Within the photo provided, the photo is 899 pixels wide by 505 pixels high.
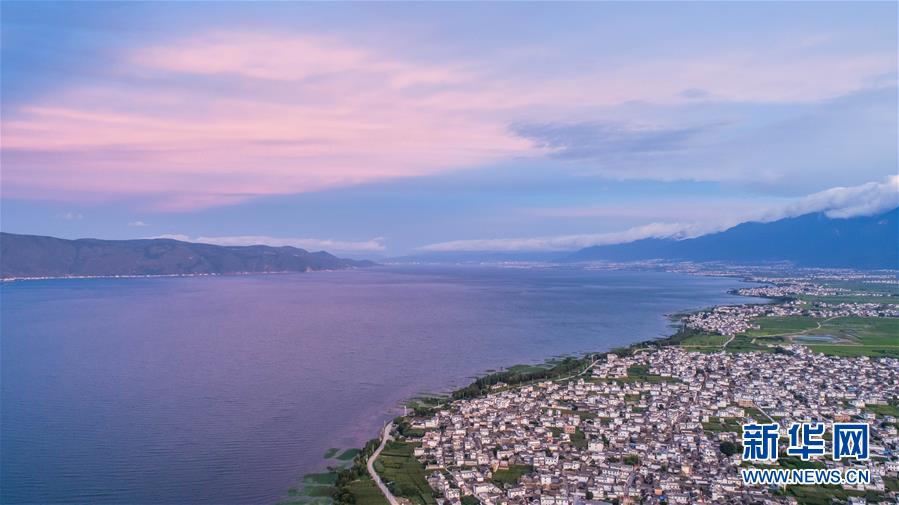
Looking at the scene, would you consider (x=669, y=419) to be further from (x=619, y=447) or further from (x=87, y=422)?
(x=87, y=422)

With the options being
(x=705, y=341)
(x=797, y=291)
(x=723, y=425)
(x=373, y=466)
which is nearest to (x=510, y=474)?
(x=373, y=466)

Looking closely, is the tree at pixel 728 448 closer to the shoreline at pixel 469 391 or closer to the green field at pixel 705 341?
the shoreline at pixel 469 391

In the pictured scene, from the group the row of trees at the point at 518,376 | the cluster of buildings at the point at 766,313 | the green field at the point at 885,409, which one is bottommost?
the green field at the point at 885,409

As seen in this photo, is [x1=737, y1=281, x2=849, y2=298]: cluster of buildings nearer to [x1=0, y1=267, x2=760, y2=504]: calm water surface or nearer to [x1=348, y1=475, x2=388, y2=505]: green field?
[x1=0, y1=267, x2=760, y2=504]: calm water surface

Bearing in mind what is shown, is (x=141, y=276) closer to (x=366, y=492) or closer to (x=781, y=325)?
(x=781, y=325)

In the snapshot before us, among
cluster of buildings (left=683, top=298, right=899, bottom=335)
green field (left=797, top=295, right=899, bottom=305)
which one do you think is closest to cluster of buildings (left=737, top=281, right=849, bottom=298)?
green field (left=797, top=295, right=899, bottom=305)

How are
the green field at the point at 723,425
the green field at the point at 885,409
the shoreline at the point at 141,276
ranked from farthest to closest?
1. the shoreline at the point at 141,276
2. the green field at the point at 885,409
3. the green field at the point at 723,425

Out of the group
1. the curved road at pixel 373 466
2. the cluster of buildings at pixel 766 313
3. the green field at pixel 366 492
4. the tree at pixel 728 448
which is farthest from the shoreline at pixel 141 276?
the tree at pixel 728 448
